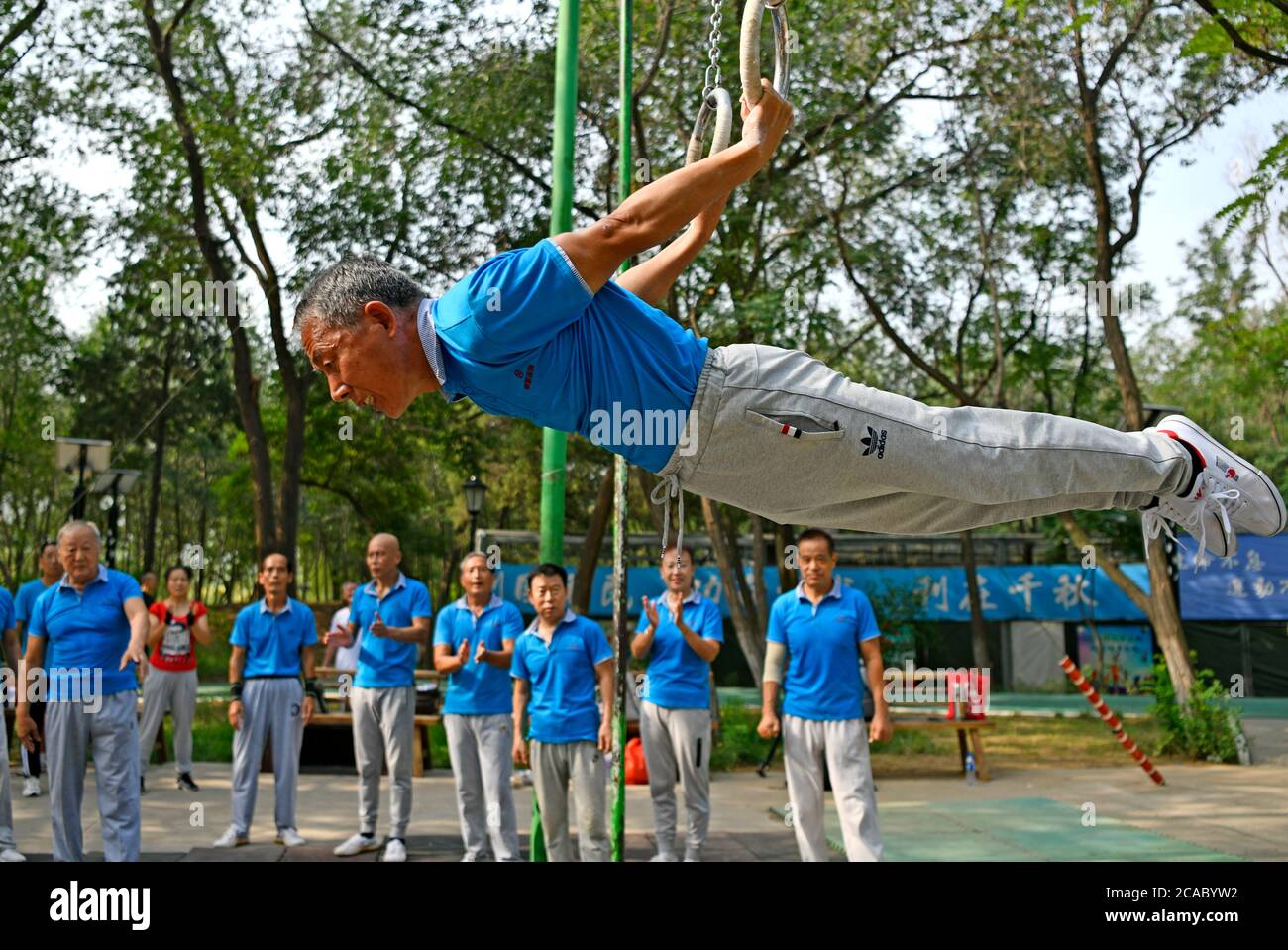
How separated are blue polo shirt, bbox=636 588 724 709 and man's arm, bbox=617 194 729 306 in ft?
16.0

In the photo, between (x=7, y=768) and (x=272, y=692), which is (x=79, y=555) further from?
(x=272, y=692)

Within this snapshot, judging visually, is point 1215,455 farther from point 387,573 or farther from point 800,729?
point 387,573

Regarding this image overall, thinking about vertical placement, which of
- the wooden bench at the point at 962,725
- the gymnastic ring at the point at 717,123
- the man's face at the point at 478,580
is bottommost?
the wooden bench at the point at 962,725

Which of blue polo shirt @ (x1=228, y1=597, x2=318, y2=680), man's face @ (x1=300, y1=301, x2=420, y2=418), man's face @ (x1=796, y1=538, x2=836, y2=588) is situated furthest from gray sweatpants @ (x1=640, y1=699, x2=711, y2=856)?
man's face @ (x1=300, y1=301, x2=420, y2=418)

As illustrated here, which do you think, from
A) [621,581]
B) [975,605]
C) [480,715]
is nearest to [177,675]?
[480,715]

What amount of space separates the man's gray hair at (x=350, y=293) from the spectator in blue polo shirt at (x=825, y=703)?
4.38 metres

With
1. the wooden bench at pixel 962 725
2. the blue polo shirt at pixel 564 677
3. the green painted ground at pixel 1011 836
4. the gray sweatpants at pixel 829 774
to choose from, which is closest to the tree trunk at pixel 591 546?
the wooden bench at pixel 962 725

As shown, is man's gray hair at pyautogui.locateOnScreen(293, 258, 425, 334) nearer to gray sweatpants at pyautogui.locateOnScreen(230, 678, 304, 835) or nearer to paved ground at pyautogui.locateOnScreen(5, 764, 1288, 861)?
paved ground at pyautogui.locateOnScreen(5, 764, 1288, 861)

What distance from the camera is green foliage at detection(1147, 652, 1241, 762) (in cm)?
1357

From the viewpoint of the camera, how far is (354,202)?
14.9 metres

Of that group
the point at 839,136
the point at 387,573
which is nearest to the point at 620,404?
the point at 387,573

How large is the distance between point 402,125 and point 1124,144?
28.2 feet

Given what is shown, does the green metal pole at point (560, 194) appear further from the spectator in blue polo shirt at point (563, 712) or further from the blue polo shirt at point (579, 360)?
the blue polo shirt at point (579, 360)

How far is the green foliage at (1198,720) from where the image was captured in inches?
534
